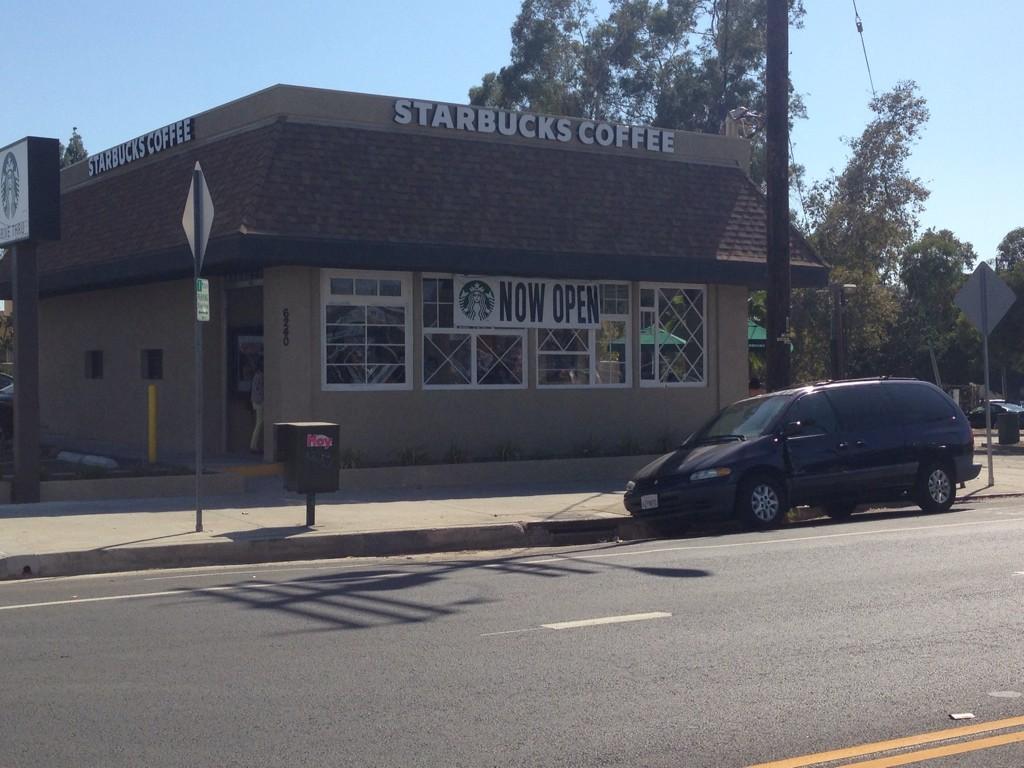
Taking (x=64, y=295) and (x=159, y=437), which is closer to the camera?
(x=159, y=437)

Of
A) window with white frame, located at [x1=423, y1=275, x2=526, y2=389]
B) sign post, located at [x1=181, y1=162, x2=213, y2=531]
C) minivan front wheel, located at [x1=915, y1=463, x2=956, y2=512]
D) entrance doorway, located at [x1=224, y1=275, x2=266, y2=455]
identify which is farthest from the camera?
entrance doorway, located at [x1=224, y1=275, x2=266, y2=455]

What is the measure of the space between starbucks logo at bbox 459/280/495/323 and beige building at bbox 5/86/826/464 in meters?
0.03

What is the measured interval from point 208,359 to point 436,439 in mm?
4484

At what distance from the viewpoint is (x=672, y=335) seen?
75.3 feet

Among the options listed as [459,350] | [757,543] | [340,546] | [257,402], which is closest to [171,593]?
[340,546]

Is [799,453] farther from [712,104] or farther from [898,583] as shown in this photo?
[712,104]

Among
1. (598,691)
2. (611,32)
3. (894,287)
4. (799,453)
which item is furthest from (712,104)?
(598,691)

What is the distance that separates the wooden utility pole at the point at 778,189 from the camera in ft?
59.0

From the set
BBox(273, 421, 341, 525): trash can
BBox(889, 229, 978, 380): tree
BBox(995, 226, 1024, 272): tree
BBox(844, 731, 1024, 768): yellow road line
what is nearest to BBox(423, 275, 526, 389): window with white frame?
BBox(273, 421, 341, 525): trash can

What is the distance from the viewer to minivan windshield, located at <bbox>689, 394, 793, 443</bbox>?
51.4ft

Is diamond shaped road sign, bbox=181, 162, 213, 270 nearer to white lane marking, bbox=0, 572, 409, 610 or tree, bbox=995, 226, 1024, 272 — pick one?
white lane marking, bbox=0, 572, 409, 610

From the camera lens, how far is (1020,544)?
42.7ft

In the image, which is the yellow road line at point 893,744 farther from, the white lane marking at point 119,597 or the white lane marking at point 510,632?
the white lane marking at point 119,597

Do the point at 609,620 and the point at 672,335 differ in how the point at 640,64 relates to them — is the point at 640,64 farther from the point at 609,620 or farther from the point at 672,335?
the point at 609,620
